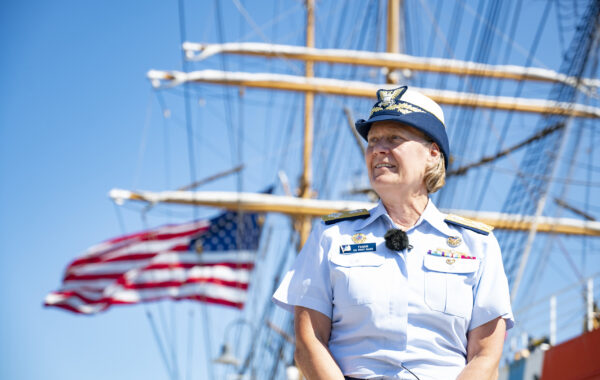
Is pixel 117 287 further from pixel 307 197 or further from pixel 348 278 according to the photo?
pixel 348 278

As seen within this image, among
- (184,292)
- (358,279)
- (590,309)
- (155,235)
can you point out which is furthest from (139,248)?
(358,279)

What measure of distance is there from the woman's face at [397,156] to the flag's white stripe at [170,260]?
A: 48.7ft

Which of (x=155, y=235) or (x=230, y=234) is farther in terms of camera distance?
(x=230, y=234)

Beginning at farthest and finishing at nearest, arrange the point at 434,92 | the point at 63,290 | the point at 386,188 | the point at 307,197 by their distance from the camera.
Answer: the point at 307,197 → the point at 434,92 → the point at 63,290 → the point at 386,188

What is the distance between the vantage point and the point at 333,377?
212 centimetres

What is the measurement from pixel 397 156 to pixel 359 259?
311mm

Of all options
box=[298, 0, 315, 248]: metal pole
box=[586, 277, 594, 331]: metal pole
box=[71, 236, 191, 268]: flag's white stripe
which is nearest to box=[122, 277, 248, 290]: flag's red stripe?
box=[71, 236, 191, 268]: flag's white stripe

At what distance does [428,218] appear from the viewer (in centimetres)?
235

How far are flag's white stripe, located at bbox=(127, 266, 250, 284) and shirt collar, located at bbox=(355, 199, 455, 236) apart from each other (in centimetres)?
1481

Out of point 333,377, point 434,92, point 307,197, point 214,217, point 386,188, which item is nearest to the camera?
point 333,377

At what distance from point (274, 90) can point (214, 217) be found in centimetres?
427

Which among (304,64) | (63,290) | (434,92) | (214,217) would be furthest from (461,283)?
(304,64)

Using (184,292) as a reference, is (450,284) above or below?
above

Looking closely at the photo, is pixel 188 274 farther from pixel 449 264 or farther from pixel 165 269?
pixel 449 264
